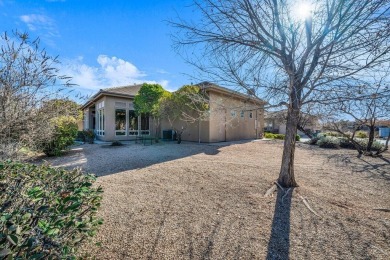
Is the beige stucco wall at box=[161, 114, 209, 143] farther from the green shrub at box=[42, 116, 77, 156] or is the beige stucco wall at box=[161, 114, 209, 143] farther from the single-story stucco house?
the green shrub at box=[42, 116, 77, 156]

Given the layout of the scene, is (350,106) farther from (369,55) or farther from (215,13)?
(215,13)

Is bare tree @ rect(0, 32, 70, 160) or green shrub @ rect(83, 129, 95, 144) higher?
bare tree @ rect(0, 32, 70, 160)

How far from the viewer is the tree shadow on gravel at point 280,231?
2.28 meters

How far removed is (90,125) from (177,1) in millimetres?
21611

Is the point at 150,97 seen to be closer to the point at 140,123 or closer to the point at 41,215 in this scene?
the point at 140,123

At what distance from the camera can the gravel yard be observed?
234cm

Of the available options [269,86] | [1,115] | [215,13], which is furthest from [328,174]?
[1,115]

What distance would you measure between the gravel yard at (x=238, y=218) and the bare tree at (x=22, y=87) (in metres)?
2.00

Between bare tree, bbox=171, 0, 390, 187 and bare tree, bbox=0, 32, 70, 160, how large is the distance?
2.82 meters

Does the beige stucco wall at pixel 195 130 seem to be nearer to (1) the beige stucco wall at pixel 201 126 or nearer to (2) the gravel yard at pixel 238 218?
(1) the beige stucco wall at pixel 201 126

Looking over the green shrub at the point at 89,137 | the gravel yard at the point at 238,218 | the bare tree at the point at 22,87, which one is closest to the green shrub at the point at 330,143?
the gravel yard at the point at 238,218

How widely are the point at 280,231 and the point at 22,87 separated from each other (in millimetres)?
5235

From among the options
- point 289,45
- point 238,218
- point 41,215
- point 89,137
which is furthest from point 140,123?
point 41,215

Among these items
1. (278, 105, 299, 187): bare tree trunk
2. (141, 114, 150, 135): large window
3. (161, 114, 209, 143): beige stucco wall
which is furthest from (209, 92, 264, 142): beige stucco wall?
(278, 105, 299, 187): bare tree trunk
